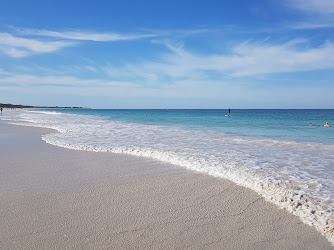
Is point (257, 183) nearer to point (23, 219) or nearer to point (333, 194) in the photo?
point (333, 194)

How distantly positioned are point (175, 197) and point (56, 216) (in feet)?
7.55

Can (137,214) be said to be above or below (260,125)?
above

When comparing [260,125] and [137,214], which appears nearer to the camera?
[137,214]

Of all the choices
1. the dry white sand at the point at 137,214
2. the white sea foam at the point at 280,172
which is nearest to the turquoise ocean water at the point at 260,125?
the white sea foam at the point at 280,172

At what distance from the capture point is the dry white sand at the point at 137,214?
3.85m

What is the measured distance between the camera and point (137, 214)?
473cm

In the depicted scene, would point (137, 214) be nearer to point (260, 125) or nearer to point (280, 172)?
point (280, 172)

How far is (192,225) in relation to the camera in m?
4.35

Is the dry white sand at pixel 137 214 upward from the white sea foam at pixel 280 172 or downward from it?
downward

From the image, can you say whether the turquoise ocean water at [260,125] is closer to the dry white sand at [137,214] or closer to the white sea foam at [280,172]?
the white sea foam at [280,172]

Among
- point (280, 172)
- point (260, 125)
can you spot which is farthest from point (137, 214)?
point (260, 125)

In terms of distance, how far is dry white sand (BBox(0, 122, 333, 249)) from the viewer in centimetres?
385

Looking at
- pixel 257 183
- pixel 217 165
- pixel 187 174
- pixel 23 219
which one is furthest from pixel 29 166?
pixel 257 183

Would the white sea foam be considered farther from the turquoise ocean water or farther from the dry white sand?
the turquoise ocean water
